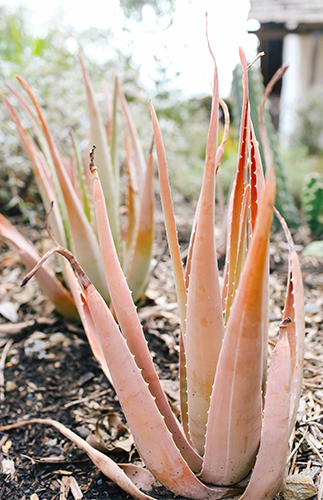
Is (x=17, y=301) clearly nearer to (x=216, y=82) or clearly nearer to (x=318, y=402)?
(x=318, y=402)

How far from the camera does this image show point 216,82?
0.51 metres

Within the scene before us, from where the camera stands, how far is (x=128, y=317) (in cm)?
61

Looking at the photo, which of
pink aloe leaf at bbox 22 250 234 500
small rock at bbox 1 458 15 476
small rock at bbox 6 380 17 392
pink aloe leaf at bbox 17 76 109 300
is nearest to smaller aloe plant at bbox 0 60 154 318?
pink aloe leaf at bbox 17 76 109 300

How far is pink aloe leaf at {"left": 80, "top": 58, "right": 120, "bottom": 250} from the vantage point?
113 centimetres

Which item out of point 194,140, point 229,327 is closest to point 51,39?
point 194,140

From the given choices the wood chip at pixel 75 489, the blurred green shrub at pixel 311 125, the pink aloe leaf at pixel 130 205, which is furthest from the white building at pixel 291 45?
the wood chip at pixel 75 489

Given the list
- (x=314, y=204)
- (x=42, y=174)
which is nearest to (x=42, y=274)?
(x=42, y=174)

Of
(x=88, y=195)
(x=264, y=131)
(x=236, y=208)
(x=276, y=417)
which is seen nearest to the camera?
(x=264, y=131)

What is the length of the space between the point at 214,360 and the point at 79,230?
65 centimetres

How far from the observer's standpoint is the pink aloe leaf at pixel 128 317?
570mm

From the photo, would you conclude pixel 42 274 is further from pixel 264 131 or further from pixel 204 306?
pixel 264 131

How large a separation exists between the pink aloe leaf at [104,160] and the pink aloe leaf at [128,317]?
65 cm

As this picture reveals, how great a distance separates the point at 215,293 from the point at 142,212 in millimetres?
671

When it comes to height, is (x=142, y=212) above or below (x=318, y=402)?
above
